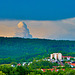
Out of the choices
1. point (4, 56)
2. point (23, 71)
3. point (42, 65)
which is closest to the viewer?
point (23, 71)

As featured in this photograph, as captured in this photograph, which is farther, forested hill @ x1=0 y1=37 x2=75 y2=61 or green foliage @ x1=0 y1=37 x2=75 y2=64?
forested hill @ x1=0 y1=37 x2=75 y2=61

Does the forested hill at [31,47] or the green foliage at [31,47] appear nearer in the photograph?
the green foliage at [31,47]

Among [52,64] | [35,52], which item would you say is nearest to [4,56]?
[35,52]

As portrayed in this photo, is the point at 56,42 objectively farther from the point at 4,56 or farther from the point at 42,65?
the point at 42,65

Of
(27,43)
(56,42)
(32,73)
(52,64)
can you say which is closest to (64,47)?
(56,42)

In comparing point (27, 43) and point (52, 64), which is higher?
point (27, 43)

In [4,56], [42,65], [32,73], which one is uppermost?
[4,56]

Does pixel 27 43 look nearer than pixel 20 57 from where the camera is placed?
No

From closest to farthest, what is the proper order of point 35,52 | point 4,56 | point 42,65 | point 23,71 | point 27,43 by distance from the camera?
point 23,71 → point 42,65 → point 4,56 → point 35,52 → point 27,43
